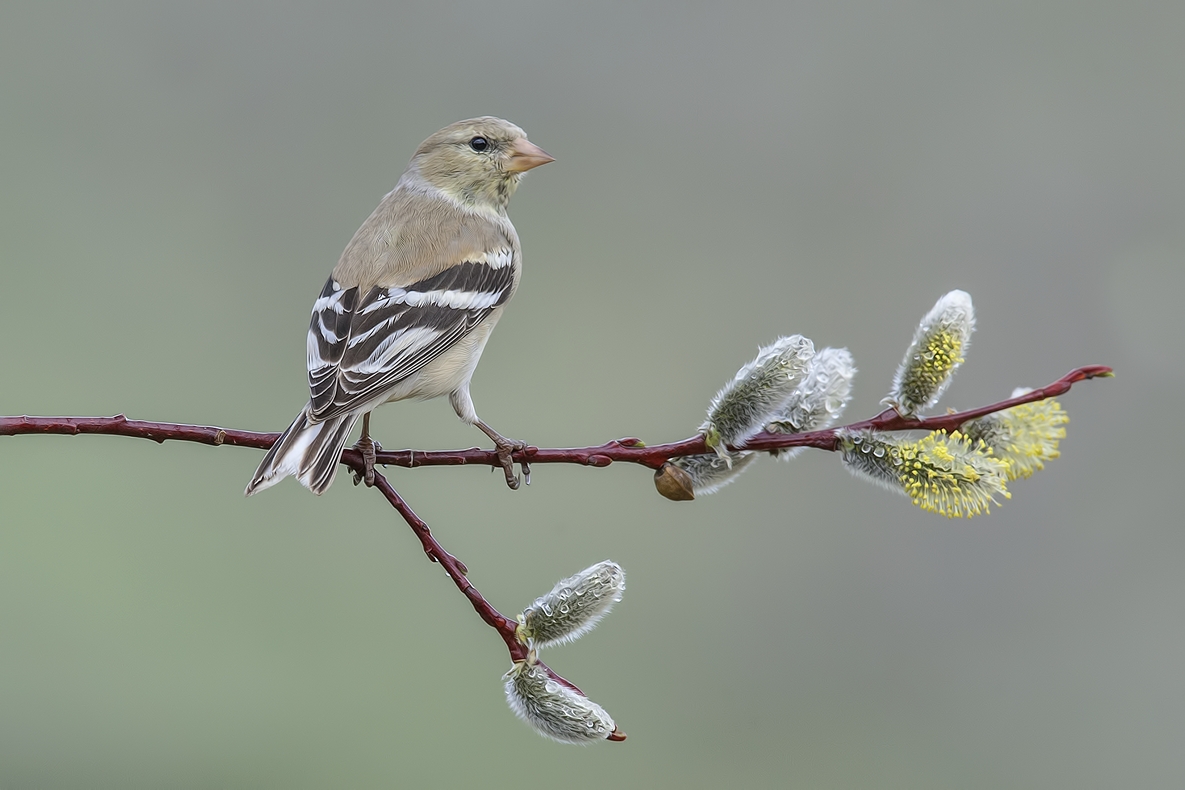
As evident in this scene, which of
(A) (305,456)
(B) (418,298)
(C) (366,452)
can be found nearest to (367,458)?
(C) (366,452)

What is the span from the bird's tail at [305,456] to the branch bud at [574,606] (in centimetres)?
39

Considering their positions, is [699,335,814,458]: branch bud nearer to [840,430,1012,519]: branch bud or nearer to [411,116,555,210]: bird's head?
[840,430,1012,519]: branch bud

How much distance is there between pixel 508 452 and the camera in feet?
5.39

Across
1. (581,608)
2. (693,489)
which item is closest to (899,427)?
(693,489)

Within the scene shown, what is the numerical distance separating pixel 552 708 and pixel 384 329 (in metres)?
0.87

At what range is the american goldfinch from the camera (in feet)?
5.63

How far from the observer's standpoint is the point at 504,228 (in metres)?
2.41

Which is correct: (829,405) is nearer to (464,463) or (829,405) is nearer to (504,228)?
(464,463)

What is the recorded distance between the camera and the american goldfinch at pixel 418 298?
67.6 inches

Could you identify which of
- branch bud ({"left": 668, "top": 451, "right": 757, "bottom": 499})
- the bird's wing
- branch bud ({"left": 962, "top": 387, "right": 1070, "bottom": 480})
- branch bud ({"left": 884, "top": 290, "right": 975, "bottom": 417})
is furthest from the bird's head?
branch bud ({"left": 962, "top": 387, "right": 1070, "bottom": 480})

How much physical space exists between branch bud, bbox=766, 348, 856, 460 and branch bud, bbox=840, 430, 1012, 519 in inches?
2.5

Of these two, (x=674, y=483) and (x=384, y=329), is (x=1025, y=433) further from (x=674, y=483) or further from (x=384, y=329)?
(x=384, y=329)

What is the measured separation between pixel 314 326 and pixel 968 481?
129 cm

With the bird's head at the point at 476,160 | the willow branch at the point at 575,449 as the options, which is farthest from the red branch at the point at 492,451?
the bird's head at the point at 476,160
